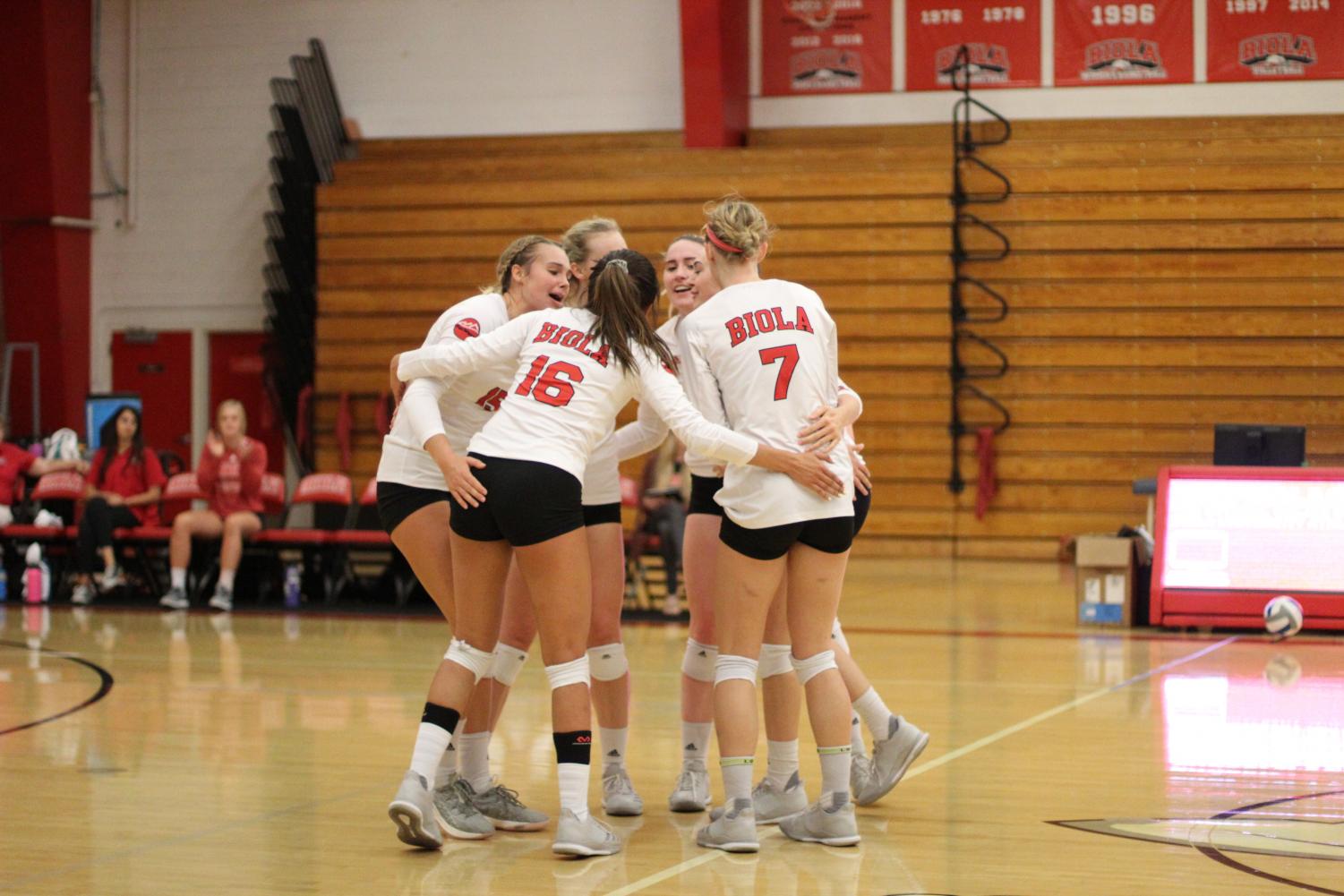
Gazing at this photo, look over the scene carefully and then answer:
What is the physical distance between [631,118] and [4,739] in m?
10.4

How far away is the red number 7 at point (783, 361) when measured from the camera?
3742mm

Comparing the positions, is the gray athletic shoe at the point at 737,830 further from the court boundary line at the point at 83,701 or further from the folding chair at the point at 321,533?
the folding chair at the point at 321,533

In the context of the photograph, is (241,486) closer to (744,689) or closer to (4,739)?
(4,739)

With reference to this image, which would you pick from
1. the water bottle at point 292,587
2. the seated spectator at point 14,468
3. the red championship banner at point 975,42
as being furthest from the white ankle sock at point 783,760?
the red championship banner at point 975,42

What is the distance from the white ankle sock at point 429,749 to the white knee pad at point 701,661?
80 centimetres

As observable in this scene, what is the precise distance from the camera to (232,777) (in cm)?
467

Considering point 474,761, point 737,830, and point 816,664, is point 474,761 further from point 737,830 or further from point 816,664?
point 816,664

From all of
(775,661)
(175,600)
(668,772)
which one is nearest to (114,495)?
(175,600)

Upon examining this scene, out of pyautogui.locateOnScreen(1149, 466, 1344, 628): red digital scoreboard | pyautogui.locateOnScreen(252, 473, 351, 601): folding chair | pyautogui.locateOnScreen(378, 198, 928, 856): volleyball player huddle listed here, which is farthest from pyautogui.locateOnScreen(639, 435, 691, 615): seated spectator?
pyautogui.locateOnScreen(378, 198, 928, 856): volleyball player huddle

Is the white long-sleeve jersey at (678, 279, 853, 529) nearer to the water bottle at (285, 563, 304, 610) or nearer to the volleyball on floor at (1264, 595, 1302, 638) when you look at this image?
the volleyball on floor at (1264, 595, 1302, 638)

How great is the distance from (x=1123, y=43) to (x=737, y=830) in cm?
1150

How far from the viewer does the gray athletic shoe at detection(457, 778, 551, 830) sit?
401cm

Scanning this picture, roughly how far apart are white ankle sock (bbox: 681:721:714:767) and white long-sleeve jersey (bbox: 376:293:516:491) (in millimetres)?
958

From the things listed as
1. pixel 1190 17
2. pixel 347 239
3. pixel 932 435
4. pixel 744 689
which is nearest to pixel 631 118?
pixel 347 239
